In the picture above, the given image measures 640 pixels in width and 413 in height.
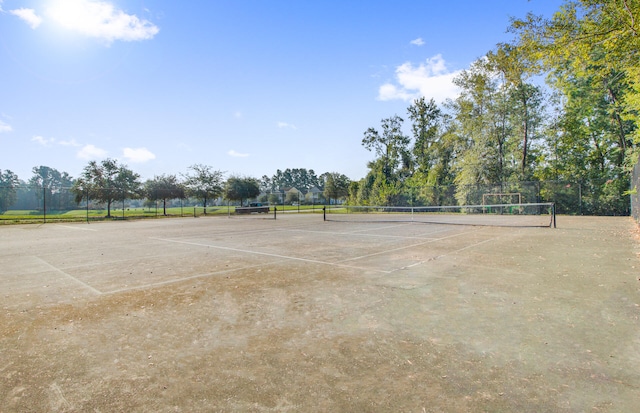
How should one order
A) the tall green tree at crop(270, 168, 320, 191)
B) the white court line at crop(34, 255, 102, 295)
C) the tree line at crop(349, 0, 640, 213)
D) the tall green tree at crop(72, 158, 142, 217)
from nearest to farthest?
the white court line at crop(34, 255, 102, 295) < the tree line at crop(349, 0, 640, 213) < the tall green tree at crop(72, 158, 142, 217) < the tall green tree at crop(270, 168, 320, 191)

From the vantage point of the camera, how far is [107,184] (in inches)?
1372

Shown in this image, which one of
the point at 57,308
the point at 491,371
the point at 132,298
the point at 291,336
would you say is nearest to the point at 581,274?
the point at 491,371

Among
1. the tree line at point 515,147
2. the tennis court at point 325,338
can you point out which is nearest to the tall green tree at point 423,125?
the tree line at point 515,147

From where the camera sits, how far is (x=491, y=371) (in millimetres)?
2654

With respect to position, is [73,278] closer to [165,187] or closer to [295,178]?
[165,187]

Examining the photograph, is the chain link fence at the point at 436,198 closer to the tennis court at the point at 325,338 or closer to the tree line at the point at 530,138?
the tree line at the point at 530,138

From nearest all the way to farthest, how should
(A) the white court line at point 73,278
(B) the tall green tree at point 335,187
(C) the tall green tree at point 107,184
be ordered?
(A) the white court line at point 73,278, (C) the tall green tree at point 107,184, (B) the tall green tree at point 335,187

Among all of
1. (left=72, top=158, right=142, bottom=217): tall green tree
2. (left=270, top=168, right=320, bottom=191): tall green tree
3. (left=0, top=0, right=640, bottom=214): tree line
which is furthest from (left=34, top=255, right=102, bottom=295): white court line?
(left=270, top=168, right=320, bottom=191): tall green tree

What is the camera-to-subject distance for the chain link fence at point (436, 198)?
25.9m

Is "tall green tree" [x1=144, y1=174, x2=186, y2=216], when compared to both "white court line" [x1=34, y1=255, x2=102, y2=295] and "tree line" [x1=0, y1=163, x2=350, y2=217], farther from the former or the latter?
"white court line" [x1=34, y1=255, x2=102, y2=295]

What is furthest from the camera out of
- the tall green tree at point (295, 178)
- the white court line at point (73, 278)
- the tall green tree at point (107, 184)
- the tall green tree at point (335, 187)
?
the tall green tree at point (295, 178)

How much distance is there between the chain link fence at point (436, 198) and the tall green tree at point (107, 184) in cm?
10

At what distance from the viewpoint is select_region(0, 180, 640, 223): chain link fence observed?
25.9 m

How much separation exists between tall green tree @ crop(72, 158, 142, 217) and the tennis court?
3000 centimetres
